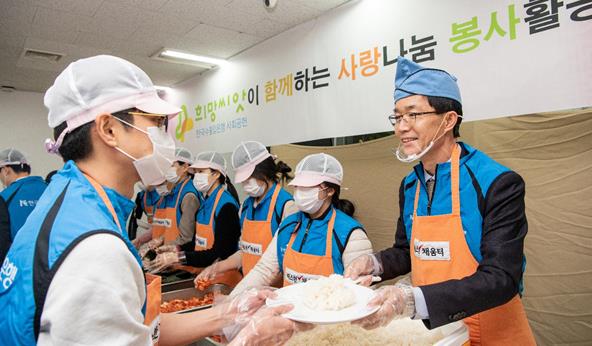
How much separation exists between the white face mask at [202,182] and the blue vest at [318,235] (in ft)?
4.71

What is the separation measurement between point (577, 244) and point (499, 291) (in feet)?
3.73

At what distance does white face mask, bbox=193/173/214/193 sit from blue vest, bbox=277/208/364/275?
4.71ft

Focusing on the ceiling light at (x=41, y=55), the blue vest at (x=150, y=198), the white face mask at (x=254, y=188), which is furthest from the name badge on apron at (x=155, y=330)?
the ceiling light at (x=41, y=55)

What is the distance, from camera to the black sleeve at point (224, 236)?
3.19m

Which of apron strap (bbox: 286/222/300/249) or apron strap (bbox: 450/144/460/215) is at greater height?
apron strap (bbox: 450/144/460/215)

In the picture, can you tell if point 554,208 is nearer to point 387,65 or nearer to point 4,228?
point 387,65

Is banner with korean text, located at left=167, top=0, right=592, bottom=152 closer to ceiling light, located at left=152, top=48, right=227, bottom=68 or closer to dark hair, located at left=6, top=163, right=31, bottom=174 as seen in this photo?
ceiling light, located at left=152, top=48, right=227, bottom=68

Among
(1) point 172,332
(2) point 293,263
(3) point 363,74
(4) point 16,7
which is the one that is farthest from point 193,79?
(1) point 172,332

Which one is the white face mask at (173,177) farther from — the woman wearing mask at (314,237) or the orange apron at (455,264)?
the orange apron at (455,264)

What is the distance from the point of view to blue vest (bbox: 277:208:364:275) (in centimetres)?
215

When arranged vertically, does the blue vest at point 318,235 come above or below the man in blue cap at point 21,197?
below

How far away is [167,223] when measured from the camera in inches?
168

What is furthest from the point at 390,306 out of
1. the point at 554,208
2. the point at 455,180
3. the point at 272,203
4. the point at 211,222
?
the point at 211,222

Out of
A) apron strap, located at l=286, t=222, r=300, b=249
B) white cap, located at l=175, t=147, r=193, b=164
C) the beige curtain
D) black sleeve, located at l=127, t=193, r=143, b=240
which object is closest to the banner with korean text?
the beige curtain
